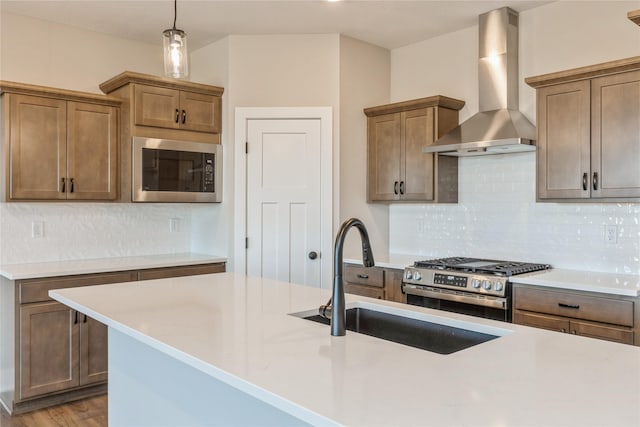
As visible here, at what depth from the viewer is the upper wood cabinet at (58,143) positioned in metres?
3.47

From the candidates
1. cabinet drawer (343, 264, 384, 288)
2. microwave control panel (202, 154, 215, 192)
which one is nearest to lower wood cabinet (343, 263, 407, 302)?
cabinet drawer (343, 264, 384, 288)

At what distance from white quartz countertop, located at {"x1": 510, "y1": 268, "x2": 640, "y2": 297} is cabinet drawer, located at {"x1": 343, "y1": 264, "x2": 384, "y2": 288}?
111cm

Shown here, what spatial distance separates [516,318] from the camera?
3.10 meters

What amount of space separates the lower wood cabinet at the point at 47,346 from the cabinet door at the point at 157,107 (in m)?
1.18

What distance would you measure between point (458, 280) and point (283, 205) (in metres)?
1.57

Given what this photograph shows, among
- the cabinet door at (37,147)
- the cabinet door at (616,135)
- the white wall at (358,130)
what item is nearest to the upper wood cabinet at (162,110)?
the cabinet door at (37,147)

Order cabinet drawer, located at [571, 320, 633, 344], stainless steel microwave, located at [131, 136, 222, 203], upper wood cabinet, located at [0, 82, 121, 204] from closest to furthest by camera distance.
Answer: cabinet drawer, located at [571, 320, 633, 344] < upper wood cabinet, located at [0, 82, 121, 204] < stainless steel microwave, located at [131, 136, 222, 203]

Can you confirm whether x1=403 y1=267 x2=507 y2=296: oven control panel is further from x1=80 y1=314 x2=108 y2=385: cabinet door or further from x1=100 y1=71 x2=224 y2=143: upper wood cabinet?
x1=80 y1=314 x2=108 y2=385: cabinet door

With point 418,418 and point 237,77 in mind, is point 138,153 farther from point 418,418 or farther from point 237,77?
point 418,418

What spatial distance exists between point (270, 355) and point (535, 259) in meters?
2.78

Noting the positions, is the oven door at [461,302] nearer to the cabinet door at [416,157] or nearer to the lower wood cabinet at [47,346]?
the cabinet door at [416,157]

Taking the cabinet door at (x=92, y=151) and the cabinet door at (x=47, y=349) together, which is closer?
the cabinet door at (x=47, y=349)

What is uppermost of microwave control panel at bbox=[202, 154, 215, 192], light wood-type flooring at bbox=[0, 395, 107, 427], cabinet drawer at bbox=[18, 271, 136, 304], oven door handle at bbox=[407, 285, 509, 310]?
microwave control panel at bbox=[202, 154, 215, 192]

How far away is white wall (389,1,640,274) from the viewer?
3303 millimetres
